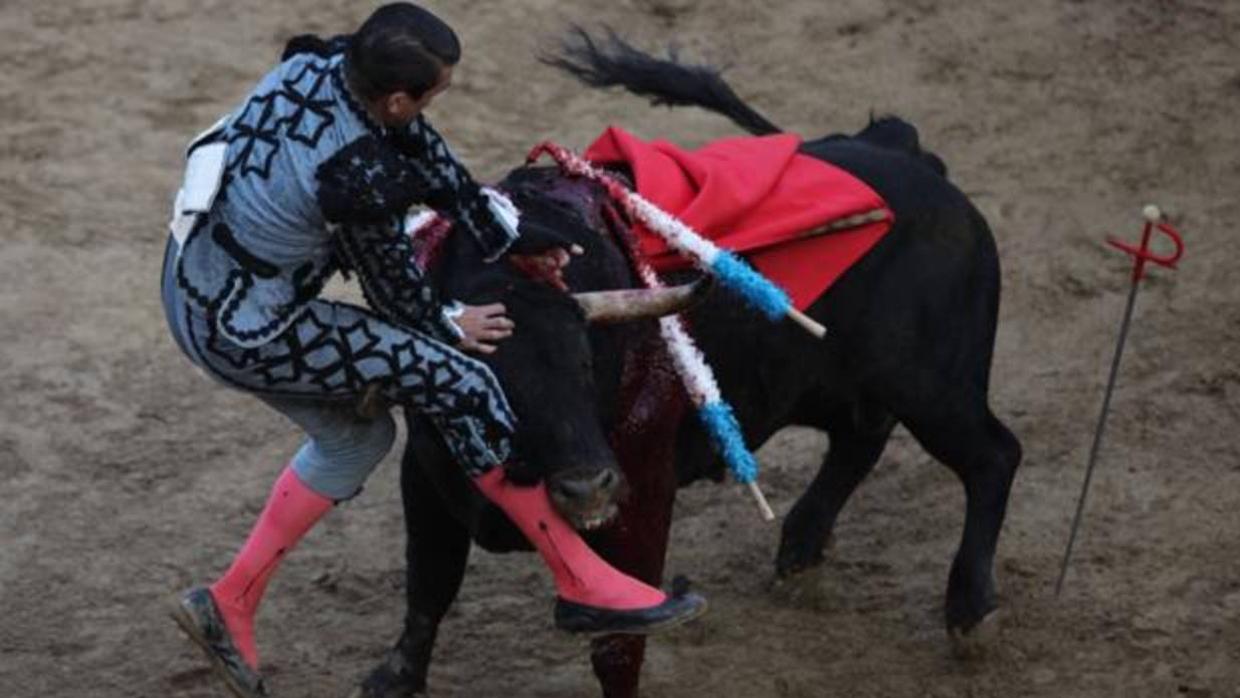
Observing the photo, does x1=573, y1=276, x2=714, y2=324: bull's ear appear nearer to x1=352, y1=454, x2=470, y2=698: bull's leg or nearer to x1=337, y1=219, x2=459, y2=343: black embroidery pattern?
x1=337, y1=219, x2=459, y2=343: black embroidery pattern

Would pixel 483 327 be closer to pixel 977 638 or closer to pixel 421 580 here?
pixel 421 580

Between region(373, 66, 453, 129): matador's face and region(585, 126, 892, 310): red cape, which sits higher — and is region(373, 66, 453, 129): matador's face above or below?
above

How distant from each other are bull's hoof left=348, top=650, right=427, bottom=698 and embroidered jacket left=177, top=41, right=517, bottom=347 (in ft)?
3.80

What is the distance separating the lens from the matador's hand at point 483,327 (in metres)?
4.72

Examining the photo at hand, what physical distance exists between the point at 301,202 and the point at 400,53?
0.33m

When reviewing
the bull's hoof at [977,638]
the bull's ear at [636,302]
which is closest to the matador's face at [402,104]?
the bull's ear at [636,302]

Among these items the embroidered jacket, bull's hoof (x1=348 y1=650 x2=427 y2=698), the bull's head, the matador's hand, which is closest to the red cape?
the bull's head

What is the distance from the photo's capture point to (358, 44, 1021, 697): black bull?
4781 mm

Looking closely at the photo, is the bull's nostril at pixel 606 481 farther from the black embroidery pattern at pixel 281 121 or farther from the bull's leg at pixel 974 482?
the bull's leg at pixel 974 482

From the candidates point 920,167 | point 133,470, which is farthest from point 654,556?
point 133,470

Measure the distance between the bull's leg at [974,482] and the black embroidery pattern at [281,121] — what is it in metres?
1.87

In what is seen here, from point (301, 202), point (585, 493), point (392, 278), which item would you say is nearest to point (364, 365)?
point (392, 278)

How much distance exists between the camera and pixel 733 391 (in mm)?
5457

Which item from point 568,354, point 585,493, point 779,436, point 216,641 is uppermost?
point 568,354
